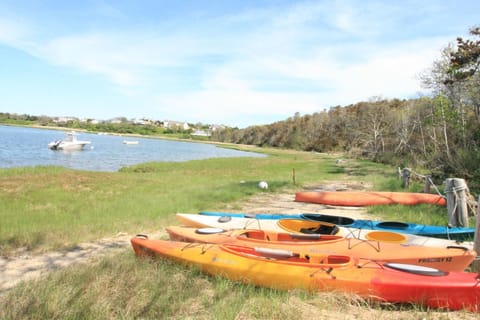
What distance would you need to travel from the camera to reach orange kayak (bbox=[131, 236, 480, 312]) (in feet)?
13.8

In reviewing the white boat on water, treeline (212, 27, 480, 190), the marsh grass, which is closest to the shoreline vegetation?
the marsh grass

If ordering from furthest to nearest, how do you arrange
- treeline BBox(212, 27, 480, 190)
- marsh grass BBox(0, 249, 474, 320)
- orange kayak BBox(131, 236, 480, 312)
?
treeline BBox(212, 27, 480, 190) < orange kayak BBox(131, 236, 480, 312) < marsh grass BBox(0, 249, 474, 320)

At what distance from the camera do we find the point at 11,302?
Result: 4.13 m

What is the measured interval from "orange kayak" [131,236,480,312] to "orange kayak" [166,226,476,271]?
26 centimetres

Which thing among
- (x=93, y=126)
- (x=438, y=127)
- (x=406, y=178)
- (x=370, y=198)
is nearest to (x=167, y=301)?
(x=370, y=198)

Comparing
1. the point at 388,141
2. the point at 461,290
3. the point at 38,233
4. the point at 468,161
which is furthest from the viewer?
the point at 388,141

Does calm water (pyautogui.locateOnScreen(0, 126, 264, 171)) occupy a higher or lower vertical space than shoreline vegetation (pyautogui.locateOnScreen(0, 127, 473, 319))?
lower

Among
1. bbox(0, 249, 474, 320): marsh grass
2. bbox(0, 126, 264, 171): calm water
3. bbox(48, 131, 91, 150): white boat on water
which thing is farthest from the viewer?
bbox(48, 131, 91, 150): white boat on water

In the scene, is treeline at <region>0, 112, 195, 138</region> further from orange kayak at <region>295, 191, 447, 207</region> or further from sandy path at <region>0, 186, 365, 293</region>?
sandy path at <region>0, 186, 365, 293</region>

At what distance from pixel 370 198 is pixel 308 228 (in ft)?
16.7

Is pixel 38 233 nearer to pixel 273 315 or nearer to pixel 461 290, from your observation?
pixel 273 315

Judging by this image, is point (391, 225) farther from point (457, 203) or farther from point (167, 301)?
point (167, 301)

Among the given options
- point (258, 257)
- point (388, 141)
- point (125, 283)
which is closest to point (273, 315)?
point (258, 257)

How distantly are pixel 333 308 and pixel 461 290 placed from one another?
1.55 m
